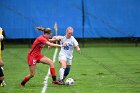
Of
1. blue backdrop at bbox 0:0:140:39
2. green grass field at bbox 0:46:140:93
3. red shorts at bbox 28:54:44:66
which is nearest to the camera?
green grass field at bbox 0:46:140:93

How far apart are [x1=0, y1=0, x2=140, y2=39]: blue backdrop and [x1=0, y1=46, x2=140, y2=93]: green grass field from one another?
7.93 meters

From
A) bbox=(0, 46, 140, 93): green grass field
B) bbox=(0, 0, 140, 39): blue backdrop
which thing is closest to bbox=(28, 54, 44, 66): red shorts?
bbox=(0, 46, 140, 93): green grass field

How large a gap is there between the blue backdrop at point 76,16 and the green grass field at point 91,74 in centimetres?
793

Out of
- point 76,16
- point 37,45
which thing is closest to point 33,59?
point 37,45

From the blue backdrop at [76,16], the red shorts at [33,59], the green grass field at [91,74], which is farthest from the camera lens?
the blue backdrop at [76,16]

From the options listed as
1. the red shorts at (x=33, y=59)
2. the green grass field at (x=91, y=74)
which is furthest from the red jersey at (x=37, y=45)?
the green grass field at (x=91, y=74)

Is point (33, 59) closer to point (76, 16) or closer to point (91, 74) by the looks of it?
point (91, 74)

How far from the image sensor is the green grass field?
15.1m

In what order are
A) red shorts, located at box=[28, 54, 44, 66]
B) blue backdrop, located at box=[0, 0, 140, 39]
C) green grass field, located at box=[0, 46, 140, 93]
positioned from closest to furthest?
green grass field, located at box=[0, 46, 140, 93] → red shorts, located at box=[28, 54, 44, 66] → blue backdrop, located at box=[0, 0, 140, 39]

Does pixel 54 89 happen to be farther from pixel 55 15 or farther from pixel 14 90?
pixel 55 15

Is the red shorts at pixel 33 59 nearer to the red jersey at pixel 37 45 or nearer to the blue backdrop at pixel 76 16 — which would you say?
the red jersey at pixel 37 45

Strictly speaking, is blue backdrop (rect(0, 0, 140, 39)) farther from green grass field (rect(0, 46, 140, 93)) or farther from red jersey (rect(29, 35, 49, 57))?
red jersey (rect(29, 35, 49, 57))

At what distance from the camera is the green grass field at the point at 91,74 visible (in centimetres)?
1510

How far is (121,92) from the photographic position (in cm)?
1430
